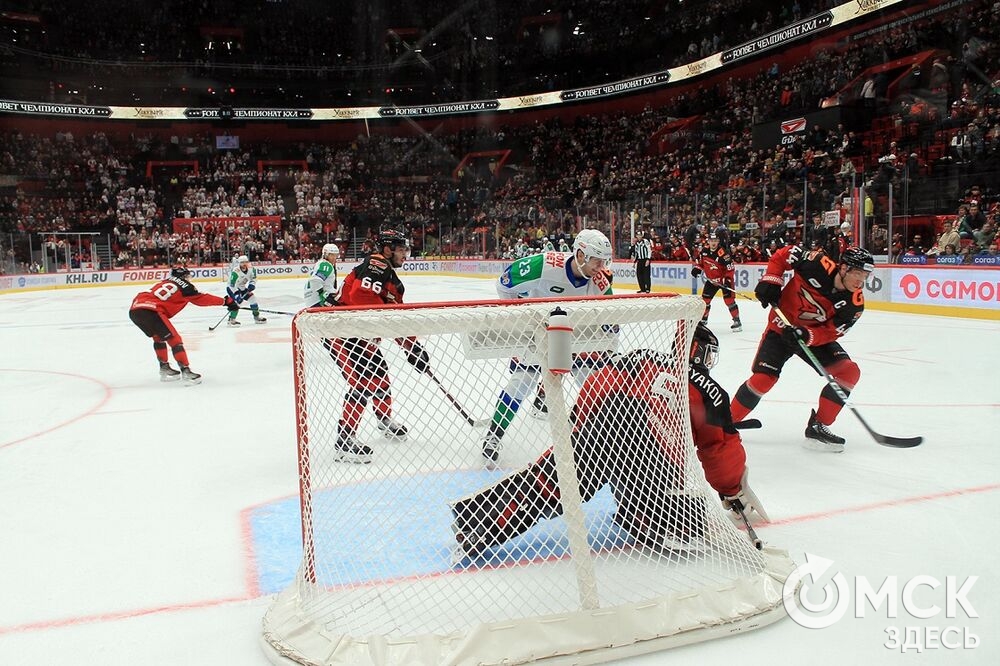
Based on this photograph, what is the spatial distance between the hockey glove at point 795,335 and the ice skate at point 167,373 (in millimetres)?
4976

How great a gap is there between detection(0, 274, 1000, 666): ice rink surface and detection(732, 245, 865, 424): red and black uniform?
28cm

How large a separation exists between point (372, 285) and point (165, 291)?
3.13 meters

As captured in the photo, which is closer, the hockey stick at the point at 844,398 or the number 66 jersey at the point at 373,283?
the hockey stick at the point at 844,398

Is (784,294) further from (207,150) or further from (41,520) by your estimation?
(207,150)

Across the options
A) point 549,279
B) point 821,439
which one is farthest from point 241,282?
point 821,439

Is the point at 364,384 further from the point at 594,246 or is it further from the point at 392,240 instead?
the point at 392,240

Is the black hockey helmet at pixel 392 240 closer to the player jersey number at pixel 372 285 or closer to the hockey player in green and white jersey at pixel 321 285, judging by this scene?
the player jersey number at pixel 372 285

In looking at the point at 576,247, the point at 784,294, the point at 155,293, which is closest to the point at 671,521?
the point at 576,247

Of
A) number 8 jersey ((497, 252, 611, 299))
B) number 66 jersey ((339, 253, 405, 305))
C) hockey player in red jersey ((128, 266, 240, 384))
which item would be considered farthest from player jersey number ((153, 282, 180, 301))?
number 8 jersey ((497, 252, 611, 299))

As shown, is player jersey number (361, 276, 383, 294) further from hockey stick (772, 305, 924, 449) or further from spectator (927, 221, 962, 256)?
spectator (927, 221, 962, 256)

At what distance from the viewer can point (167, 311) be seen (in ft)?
22.1

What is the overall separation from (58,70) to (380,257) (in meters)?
29.7

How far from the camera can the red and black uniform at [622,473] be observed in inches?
97.7

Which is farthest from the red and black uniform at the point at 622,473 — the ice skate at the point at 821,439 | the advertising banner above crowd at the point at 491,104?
the advertising banner above crowd at the point at 491,104
